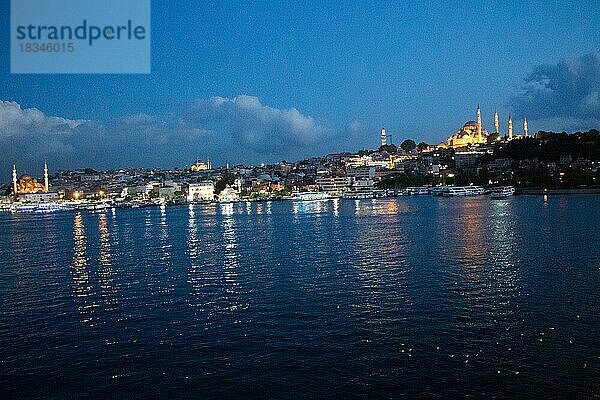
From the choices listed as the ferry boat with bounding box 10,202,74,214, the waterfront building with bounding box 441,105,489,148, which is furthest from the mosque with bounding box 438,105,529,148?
the ferry boat with bounding box 10,202,74,214

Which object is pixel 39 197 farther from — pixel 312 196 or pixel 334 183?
pixel 334 183

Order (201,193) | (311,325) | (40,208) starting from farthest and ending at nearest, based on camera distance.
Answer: (201,193) < (40,208) < (311,325)

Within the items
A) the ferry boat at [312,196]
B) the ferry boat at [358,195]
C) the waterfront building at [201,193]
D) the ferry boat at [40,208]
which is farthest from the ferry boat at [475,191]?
the ferry boat at [40,208]

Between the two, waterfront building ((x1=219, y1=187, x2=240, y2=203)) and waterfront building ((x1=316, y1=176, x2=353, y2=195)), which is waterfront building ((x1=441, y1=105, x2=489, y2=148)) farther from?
waterfront building ((x1=219, y1=187, x2=240, y2=203))

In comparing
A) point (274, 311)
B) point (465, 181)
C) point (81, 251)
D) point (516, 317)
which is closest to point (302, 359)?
point (274, 311)

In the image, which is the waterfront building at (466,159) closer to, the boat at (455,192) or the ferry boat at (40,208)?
the boat at (455,192)

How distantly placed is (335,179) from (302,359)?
80.9 metres

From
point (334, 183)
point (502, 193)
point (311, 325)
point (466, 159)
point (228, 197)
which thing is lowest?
point (311, 325)

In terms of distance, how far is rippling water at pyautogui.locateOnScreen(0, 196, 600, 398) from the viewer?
523 centimetres

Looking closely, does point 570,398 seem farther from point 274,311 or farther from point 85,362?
point 85,362

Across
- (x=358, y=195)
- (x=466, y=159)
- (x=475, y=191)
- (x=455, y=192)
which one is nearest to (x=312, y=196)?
(x=358, y=195)

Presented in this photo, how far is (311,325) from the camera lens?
7.16 m

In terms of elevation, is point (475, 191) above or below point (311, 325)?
above

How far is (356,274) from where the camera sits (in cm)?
1086
